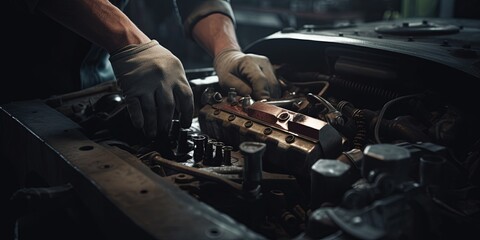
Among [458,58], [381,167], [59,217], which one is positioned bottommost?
[59,217]

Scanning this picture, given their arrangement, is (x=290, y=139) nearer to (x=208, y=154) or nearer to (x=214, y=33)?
(x=208, y=154)

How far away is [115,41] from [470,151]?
1.21m

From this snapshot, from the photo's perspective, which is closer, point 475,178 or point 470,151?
point 475,178

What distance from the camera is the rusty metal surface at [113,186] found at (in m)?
0.83

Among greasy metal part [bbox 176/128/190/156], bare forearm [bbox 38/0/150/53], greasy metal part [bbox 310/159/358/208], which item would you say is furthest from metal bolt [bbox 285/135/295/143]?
bare forearm [bbox 38/0/150/53]

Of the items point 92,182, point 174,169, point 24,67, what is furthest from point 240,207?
point 24,67

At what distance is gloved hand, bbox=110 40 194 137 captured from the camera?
1.44 metres

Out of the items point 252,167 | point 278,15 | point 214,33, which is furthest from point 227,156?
point 278,15

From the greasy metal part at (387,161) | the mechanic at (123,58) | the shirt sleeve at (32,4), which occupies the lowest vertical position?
the greasy metal part at (387,161)

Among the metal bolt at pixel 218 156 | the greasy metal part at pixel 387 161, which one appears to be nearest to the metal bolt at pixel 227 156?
the metal bolt at pixel 218 156

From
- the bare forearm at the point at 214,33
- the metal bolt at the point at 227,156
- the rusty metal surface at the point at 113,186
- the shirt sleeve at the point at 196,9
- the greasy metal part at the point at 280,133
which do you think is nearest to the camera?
Result: the rusty metal surface at the point at 113,186

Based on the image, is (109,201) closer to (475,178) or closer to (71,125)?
(71,125)

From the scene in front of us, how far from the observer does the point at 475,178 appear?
110 centimetres

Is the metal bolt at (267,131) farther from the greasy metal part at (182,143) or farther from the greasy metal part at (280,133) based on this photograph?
the greasy metal part at (182,143)
